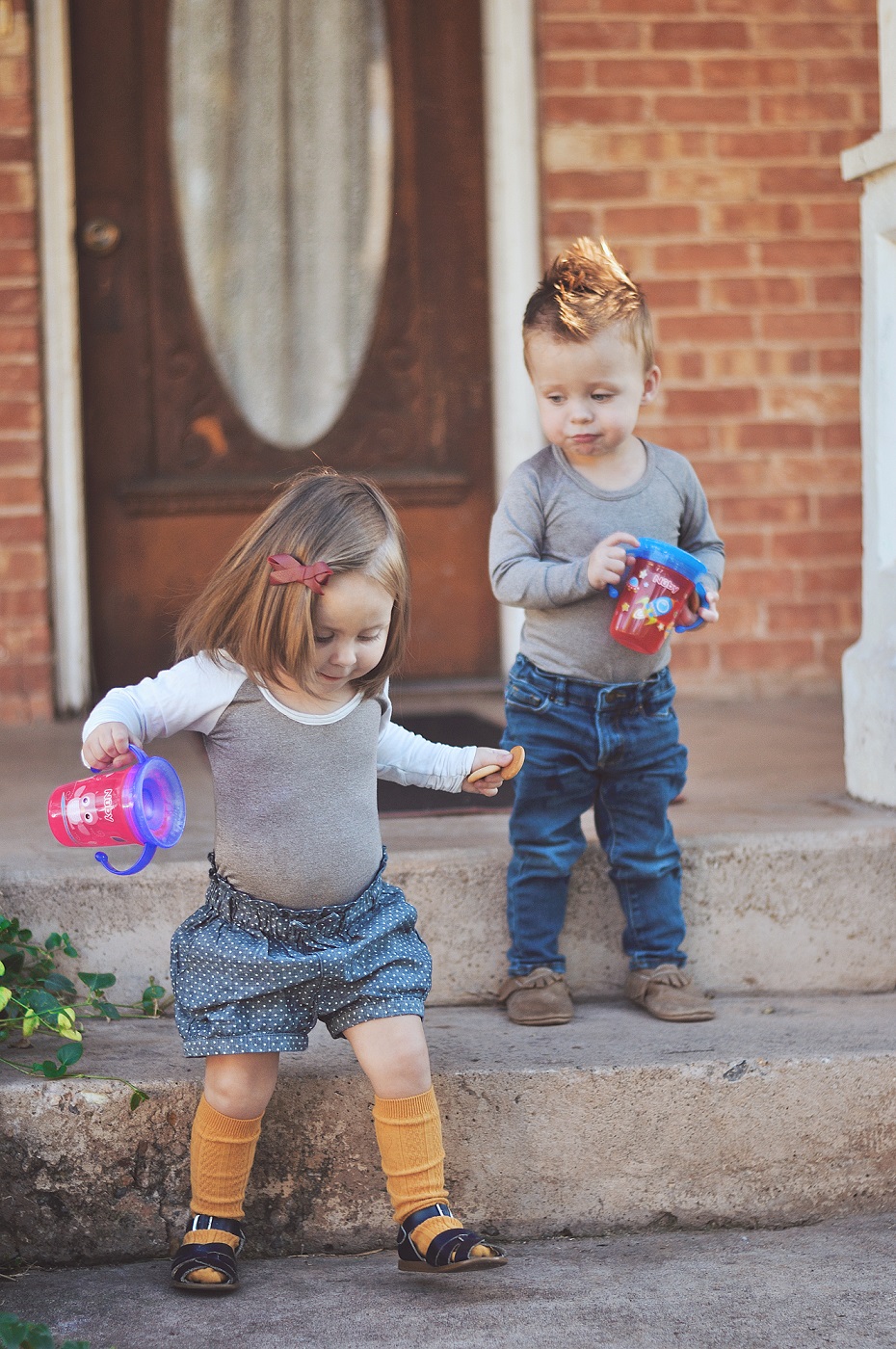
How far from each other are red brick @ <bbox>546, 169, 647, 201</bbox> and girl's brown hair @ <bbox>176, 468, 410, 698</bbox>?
2651 mm

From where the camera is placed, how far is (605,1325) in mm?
2062

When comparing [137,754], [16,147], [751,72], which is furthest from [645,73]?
[137,754]

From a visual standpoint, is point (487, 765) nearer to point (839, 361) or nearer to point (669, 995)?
point (669, 995)

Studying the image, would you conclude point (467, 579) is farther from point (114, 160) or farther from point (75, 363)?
point (114, 160)

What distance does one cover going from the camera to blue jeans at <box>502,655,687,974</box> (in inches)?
107

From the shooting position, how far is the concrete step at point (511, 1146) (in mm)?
2371

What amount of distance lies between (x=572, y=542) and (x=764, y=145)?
2.59m

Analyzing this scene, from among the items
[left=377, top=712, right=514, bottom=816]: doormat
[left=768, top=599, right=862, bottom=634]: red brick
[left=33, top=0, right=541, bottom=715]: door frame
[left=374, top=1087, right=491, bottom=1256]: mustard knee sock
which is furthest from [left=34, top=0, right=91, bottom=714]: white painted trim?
[left=374, top=1087, right=491, bottom=1256]: mustard knee sock

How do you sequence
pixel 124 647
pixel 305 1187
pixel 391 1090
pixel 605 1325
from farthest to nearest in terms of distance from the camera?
1. pixel 124 647
2. pixel 305 1187
3. pixel 391 1090
4. pixel 605 1325

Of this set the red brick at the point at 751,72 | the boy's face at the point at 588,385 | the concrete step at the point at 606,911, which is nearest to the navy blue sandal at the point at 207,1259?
the concrete step at the point at 606,911

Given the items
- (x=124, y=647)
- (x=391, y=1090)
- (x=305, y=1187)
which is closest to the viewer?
(x=391, y=1090)

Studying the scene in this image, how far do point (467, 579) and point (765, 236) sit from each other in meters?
1.49

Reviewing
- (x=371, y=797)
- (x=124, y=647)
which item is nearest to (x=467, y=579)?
(x=124, y=647)

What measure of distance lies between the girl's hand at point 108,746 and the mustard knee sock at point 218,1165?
1.89 feet
